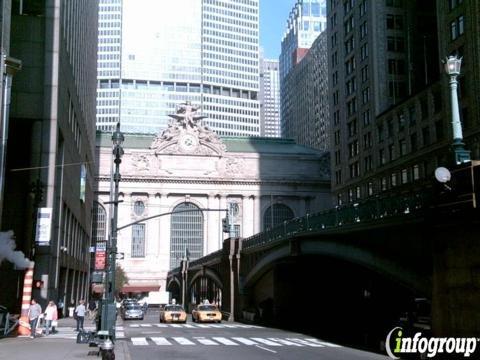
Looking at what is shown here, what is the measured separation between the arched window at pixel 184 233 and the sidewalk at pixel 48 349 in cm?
8683

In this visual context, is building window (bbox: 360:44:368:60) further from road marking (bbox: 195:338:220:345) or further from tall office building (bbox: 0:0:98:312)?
road marking (bbox: 195:338:220:345)

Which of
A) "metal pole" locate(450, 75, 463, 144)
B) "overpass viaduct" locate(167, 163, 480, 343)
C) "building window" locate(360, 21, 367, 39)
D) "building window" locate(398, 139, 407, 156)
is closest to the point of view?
"metal pole" locate(450, 75, 463, 144)

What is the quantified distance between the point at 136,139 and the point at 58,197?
79909mm

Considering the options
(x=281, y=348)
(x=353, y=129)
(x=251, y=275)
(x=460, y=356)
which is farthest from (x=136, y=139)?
(x=460, y=356)

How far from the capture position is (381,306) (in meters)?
51.8

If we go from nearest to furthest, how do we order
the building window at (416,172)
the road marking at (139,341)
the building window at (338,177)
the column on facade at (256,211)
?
the road marking at (139,341)
the building window at (416,172)
the building window at (338,177)
the column on facade at (256,211)

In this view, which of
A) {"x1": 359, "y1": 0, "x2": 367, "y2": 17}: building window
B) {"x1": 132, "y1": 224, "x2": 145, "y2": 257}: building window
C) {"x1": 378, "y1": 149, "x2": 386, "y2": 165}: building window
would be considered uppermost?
{"x1": 359, "y1": 0, "x2": 367, "y2": 17}: building window

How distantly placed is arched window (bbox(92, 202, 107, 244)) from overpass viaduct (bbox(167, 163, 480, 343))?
39407 mm

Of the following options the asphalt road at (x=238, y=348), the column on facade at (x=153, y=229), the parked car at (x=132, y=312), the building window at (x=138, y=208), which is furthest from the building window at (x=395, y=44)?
the building window at (x=138, y=208)

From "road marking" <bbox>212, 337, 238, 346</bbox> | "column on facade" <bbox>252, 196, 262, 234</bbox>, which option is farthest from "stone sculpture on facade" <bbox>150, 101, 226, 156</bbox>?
"road marking" <bbox>212, 337, 238, 346</bbox>

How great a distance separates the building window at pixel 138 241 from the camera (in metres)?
115

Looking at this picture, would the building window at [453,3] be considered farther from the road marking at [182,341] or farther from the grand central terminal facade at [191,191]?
the grand central terminal facade at [191,191]

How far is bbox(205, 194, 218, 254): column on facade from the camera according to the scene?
115m

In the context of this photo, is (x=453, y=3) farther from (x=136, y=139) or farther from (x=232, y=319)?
(x=136, y=139)
